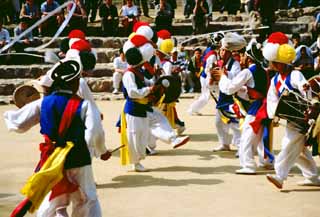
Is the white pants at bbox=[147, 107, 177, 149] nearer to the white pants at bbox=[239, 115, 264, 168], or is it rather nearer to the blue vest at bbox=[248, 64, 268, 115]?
the white pants at bbox=[239, 115, 264, 168]

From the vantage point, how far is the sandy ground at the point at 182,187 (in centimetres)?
815

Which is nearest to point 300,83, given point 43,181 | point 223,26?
point 43,181

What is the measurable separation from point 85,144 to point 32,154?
16.4 feet

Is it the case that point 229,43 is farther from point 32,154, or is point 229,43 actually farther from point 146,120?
point 32,154

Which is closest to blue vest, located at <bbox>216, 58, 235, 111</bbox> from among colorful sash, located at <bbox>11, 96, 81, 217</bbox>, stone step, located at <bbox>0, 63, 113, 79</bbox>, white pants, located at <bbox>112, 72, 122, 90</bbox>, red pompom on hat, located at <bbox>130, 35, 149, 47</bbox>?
red pompom on hat, located at <bbox>130, 35, 149, 47</bbox>

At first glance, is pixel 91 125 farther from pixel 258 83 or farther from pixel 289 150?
pixel 258 83

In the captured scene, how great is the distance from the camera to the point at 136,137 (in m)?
10.1

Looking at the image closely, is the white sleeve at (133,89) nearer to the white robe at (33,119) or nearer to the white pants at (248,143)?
the white pants at (248,143)

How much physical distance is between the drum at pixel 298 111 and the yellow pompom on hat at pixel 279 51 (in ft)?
1.54

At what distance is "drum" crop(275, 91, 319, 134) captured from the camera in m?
8.55

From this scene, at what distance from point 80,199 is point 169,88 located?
4.20 metres

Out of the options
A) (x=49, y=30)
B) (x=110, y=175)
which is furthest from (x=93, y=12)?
(x=110, y=175)

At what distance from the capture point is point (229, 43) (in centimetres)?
1061

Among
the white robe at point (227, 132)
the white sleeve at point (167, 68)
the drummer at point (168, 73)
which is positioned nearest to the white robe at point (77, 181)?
the white robe at point (227, 132)
